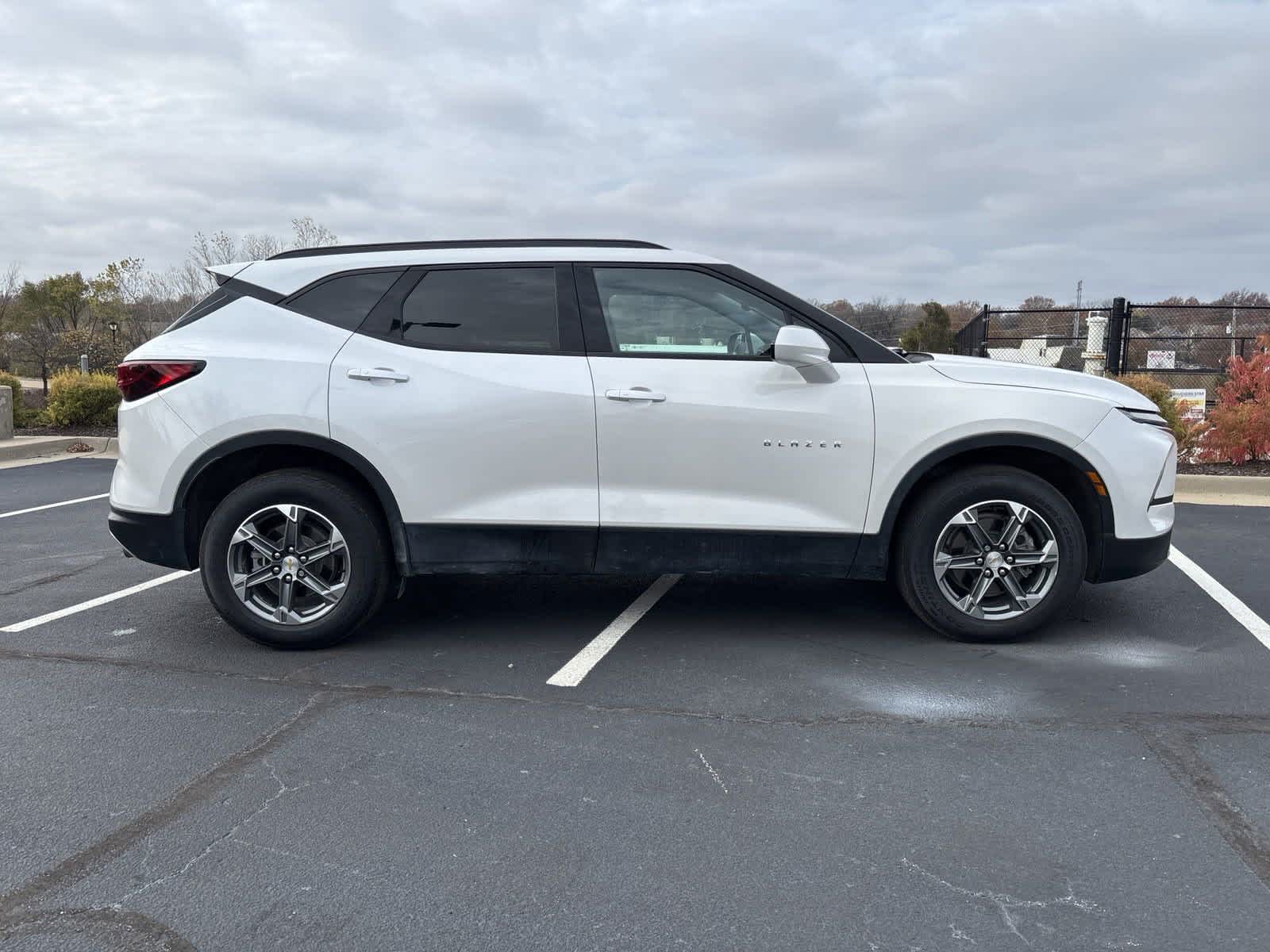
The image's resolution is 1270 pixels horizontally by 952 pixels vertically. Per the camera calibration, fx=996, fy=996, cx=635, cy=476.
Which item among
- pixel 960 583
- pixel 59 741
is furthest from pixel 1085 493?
pixel 59 741

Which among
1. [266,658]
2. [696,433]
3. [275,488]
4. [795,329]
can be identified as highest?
[795,329]

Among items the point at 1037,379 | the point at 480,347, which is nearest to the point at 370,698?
the point at 480,347

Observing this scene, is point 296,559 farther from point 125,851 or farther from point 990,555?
point 990,555

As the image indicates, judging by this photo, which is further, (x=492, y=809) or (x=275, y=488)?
(x=275, y=488)

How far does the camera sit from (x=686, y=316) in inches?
181

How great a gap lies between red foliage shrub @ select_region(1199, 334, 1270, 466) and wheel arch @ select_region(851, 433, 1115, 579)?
691 cm

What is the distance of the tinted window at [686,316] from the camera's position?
4.57 metres

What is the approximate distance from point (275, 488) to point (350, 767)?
161cm

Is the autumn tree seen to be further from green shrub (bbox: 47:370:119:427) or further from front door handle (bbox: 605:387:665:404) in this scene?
front door handle (bbox: 605:387:665:404)

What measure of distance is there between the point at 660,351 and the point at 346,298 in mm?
1489

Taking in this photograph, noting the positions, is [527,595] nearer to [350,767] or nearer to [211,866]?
[350,767]

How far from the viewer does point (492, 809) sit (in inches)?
121

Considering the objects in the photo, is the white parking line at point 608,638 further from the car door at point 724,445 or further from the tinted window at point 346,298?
the tinted window at point 346,298

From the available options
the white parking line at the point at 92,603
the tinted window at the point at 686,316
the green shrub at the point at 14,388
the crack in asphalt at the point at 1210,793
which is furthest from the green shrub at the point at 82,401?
the crack in asphalt at the point at 1210,793
